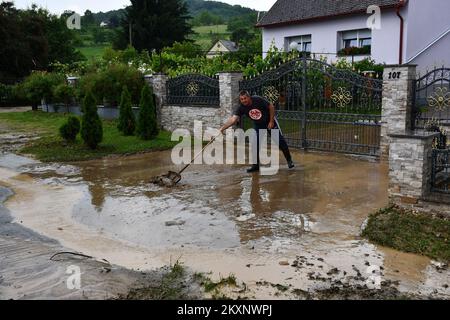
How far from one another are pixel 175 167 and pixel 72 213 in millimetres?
3468

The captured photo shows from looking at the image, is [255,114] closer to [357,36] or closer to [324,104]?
[324,104]

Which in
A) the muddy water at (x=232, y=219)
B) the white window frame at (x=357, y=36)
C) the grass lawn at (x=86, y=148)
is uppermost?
the white window frame at (x=357, y=36)

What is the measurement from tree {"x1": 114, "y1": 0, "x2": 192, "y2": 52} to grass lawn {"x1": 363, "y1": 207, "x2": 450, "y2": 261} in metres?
33.5

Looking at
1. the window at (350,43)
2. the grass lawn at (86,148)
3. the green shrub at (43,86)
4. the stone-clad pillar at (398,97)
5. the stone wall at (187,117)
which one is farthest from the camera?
the green shrub at (43,86)

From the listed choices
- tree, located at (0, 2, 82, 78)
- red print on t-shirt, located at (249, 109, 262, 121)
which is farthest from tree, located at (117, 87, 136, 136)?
tree, located at (0, 2, 82, 78)

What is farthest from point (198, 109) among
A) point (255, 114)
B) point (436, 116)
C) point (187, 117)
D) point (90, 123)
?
point (436, 116)

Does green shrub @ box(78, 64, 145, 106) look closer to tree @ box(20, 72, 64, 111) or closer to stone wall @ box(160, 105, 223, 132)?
stone wall @ box(160, 105, 223, 132)

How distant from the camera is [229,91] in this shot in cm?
1312

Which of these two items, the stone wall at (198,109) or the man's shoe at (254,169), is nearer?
the man's shoe at (254,169)

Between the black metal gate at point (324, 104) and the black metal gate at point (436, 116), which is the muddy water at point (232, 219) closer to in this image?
the black metal gate at point (324, 104)

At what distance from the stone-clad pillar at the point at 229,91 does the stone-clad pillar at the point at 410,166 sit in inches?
280

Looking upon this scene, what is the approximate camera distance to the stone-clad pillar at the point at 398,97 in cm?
931

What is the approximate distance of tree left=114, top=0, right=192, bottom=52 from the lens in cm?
3709

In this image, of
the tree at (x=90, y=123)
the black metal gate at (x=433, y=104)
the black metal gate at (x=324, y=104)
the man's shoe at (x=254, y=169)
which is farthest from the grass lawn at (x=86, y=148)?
the black metal gate at (x=433, y=104)
